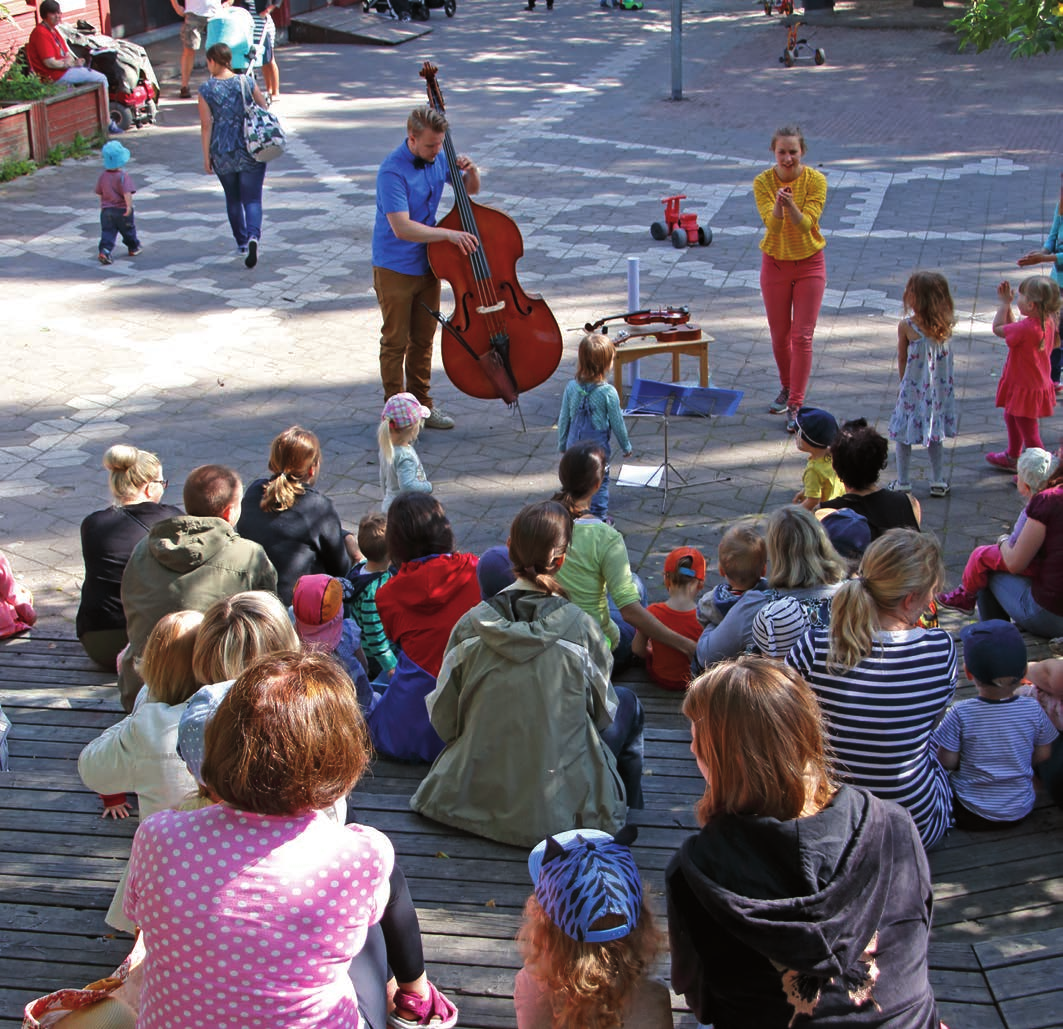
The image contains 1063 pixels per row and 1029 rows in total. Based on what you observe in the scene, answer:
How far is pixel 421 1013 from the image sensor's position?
114 inches

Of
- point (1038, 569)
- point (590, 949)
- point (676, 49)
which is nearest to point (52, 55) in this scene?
point (676, 49)

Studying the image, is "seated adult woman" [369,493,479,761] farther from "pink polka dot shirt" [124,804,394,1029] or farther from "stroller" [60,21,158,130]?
"stroller" [60,21,158,130]

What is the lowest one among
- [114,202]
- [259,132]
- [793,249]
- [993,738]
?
[993,738]

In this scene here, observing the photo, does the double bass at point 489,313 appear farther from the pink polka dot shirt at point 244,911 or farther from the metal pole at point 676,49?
the metal pole at point 676,49

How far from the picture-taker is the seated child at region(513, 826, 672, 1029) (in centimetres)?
237

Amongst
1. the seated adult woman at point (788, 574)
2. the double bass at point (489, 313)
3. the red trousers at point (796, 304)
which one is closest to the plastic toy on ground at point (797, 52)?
the red trousers at point (796, 304)

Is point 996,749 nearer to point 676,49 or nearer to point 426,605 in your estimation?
point 426,605

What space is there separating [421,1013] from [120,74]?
1450 cm

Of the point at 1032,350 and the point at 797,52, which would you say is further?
the point at 797,52

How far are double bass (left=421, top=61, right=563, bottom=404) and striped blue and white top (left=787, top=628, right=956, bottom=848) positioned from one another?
3.83m

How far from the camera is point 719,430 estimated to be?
765 centimetres

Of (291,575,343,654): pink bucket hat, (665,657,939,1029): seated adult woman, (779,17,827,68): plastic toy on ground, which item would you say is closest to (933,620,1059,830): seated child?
(665,657,939,1029): seated adult woman

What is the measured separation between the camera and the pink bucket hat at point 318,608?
4.34m

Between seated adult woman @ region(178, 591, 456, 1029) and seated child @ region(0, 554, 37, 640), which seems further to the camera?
seated child @ region(0, 554, 37, 640)
